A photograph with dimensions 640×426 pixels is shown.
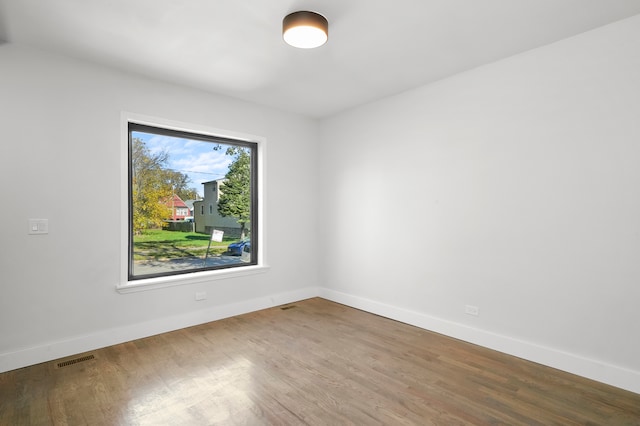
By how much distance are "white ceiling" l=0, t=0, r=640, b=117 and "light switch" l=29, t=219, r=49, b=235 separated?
149 centimetres

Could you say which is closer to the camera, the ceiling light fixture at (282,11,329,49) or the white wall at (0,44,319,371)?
the ceiling light fixture at (282,11,329,49)

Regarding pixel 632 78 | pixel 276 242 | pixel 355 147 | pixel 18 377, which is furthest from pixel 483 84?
pixel 18 377

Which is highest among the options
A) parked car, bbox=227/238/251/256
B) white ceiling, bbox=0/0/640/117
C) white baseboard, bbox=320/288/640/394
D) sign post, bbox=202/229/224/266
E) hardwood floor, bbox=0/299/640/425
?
white ceiling, bbox=0/0/640/117

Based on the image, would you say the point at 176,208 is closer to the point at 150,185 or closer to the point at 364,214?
the point at 150,185

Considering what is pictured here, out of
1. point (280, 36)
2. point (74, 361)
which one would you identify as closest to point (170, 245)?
point (74, 361)

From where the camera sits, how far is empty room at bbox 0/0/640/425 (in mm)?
2283

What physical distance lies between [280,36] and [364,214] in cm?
238

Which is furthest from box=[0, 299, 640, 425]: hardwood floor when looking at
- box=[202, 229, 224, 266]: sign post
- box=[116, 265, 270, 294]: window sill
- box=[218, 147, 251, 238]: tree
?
box=[218, 147, 251, 238]: tree

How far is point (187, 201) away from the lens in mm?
3887

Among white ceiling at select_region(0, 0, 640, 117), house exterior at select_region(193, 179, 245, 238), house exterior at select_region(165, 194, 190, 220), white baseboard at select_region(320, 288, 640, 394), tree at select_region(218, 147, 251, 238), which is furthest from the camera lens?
tree at select_region(218, 147, 251, 238)

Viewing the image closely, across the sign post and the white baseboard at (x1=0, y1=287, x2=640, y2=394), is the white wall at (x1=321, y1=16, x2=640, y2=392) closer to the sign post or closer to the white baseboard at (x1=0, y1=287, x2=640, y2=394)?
the white baseboard at (x1=0, y1=287, x2=640, y2=394)

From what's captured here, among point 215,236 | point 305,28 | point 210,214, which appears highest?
point 305,28

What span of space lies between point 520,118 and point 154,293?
12.9 feet

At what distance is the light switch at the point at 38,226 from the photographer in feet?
9.10
